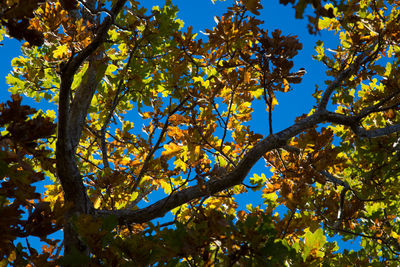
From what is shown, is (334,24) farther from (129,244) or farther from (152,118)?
(129,244)

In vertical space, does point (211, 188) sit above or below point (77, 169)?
below

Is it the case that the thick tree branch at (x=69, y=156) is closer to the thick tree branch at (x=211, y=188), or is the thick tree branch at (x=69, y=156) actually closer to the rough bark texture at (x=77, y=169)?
the rough bark texture at (x=77, y=169)

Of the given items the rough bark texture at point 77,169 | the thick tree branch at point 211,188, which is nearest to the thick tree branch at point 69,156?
the rough bark texture at point 77,169

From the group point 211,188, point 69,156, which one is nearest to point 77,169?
point 69,156

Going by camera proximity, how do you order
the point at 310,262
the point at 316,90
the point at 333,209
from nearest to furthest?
the point at 310,262, the point at 333,209, the point at 316,90

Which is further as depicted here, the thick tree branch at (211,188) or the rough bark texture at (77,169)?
the thick tree branch at (211,188)

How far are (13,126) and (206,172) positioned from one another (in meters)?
1.97

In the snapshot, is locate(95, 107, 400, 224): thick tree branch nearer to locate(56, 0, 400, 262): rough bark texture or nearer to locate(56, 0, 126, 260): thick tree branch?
locate(56, 0, 400, 262): rough bark texture

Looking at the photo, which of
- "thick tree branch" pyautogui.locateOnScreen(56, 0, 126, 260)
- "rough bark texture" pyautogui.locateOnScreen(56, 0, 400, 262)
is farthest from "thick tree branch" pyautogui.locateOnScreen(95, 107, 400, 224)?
"thick tree branch" pyautogui.locateOnScreen(56, 0, 126, 260)

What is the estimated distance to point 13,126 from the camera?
1689mm

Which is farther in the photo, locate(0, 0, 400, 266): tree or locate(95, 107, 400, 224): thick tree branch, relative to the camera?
locate(95, 107, 400, 224): thick tree branch

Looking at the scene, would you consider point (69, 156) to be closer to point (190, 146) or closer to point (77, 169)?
point (77, 169)

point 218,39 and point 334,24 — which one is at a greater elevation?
point 334,24

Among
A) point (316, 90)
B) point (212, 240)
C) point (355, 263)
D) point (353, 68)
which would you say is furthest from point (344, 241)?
point (212, 240)
